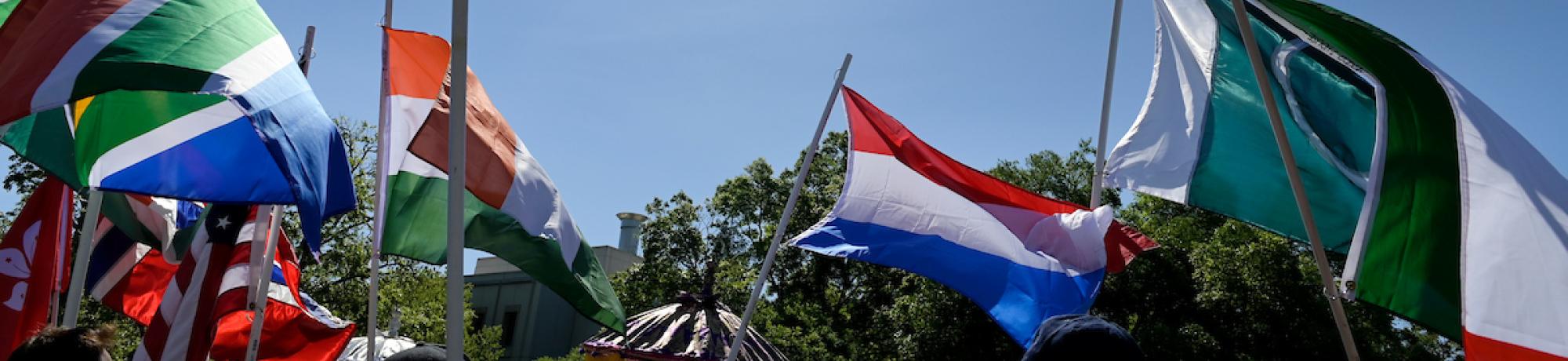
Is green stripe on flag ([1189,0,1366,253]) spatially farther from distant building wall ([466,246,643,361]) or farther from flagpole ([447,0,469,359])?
distant building wall ([466,246,643,361])

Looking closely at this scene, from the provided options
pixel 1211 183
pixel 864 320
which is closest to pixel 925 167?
pixel 1211 183

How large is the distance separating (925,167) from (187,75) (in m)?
5.80

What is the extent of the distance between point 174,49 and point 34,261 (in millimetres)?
2747

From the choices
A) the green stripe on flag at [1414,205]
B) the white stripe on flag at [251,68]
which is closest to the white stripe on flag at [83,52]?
the white stripe on flag at [251,68]

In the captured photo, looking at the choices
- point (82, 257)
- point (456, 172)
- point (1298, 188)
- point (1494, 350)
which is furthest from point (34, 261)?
point (1494, 350)

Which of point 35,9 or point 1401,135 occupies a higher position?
point 1401,135

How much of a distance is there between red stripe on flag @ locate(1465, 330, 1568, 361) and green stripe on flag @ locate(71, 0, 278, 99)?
5.68m

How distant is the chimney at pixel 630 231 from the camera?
54.2 meters

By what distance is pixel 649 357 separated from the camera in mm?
11555

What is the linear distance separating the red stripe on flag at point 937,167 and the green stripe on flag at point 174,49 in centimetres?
500

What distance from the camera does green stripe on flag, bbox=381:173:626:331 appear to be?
24.5ft

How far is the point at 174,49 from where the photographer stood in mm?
5453

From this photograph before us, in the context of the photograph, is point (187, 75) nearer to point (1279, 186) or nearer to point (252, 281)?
point (252, 281)

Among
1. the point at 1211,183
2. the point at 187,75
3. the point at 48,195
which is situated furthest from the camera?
the point at 1211,183
